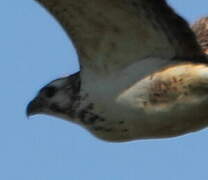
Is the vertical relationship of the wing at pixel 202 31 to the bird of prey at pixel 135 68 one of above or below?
above

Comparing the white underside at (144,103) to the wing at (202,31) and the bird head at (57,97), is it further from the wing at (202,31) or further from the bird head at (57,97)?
the wing at (202,31)

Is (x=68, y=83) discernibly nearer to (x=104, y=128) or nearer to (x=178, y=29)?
(x=104, y=128)

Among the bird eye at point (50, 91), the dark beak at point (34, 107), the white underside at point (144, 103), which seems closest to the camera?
the white underside at point (144, 103)

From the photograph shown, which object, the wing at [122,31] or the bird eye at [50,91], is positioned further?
the bird eye at [50,91]

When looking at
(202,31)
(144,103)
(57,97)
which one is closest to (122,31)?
(144,103)

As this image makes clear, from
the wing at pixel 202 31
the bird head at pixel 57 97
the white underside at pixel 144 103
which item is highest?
the wing at pixel 202 31

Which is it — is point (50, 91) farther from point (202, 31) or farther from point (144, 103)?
point (202, 31)

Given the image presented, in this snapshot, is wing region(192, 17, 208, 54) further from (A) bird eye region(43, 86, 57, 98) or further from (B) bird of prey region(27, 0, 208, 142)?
(A) bird eye region(43, 86, 57, 98)

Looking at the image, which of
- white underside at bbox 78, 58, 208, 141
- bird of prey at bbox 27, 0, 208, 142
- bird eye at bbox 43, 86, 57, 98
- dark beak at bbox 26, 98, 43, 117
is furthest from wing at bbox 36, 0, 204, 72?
dark beak at bbox 26, 98, 43, 117

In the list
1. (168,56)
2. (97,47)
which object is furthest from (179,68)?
(97,47)

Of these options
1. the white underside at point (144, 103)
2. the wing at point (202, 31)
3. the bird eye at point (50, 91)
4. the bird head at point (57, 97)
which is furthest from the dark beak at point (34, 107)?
the wing at point (202, 31)
